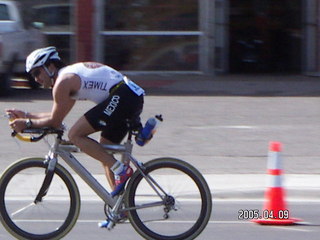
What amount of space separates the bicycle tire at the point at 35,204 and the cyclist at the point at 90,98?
12.0 inches

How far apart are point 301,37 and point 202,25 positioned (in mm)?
2529

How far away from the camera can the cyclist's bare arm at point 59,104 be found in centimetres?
660

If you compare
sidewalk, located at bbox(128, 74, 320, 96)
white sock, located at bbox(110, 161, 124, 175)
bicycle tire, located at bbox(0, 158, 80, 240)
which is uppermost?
white sock, located at bbox(110, 161, 124, 175)

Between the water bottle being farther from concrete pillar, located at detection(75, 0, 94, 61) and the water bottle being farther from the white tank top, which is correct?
concrete pillar, located at detection(75, 0, 94, 61)

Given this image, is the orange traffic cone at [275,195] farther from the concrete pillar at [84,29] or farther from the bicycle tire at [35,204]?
the concrete pillar at [84,29]

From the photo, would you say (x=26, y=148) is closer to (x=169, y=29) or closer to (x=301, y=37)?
(x=169, y=29)

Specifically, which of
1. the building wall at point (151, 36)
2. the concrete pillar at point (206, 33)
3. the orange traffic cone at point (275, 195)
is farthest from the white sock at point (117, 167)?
the concrete pillar at point (206, 33)

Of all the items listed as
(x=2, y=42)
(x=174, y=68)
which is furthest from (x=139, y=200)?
(x=174, y=68)

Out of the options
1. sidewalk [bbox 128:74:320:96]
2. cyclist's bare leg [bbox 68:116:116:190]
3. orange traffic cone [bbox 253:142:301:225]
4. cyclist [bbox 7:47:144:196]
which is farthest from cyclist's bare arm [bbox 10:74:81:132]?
sidewalk [bbox 128:74:320:96]

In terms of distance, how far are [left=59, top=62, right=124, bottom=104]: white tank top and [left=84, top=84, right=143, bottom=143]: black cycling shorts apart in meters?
0.07

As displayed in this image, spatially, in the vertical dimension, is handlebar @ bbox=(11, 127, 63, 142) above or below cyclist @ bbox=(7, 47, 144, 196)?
below

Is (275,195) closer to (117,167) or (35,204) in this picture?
(117,167)

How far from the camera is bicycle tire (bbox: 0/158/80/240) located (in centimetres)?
682
